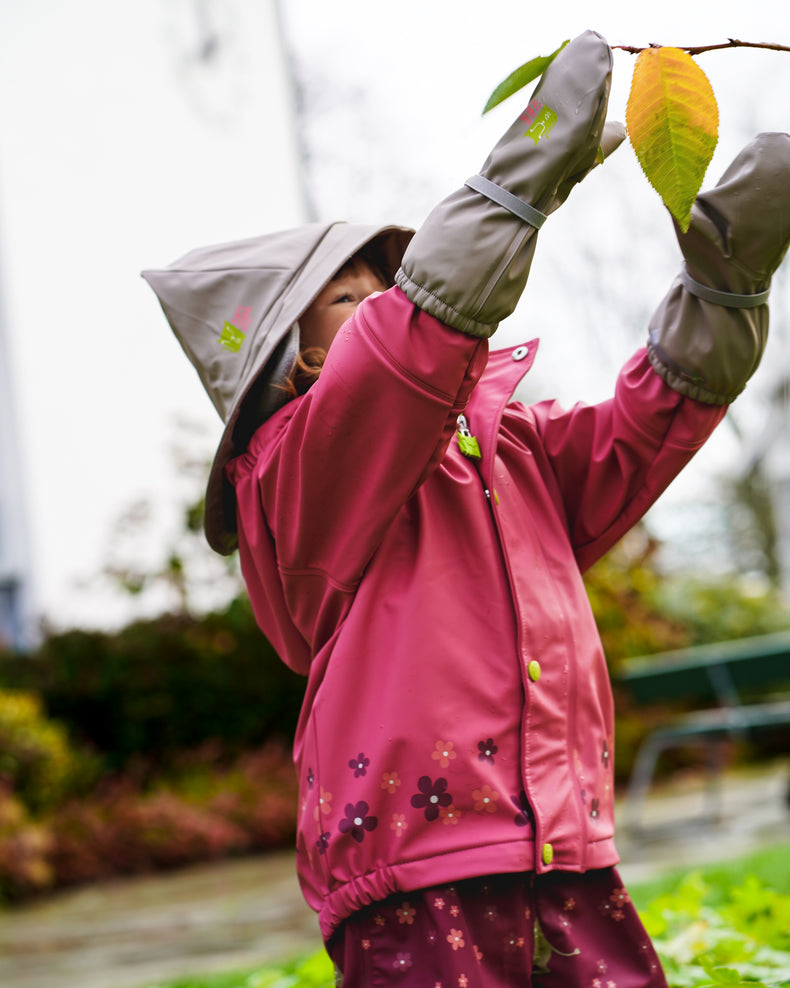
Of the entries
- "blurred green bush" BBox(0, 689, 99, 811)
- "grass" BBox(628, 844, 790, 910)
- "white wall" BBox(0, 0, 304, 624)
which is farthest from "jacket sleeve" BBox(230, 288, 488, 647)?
"white wall" BBox(0, 0, 304, 624)

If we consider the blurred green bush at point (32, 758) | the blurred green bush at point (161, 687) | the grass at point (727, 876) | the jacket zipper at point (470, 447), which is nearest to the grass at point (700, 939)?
the grass at point (727, 876)

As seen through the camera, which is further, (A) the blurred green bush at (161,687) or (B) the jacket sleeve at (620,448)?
(A) the blurred green bush at (161,687)

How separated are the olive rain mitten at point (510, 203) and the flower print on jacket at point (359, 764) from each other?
23.9 inches

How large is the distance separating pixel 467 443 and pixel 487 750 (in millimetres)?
463

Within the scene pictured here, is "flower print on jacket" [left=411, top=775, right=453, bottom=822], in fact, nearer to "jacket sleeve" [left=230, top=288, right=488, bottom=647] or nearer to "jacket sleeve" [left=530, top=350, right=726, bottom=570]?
"jacket sleeve" [left=230, top=288, right=488, bottom=647]

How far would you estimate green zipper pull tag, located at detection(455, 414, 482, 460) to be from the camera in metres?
1.69

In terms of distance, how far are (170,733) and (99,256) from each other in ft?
15.0

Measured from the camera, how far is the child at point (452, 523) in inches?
55.1

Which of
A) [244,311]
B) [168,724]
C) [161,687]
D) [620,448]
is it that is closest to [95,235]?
[161,687]

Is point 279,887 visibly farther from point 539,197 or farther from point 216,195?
point 216,195

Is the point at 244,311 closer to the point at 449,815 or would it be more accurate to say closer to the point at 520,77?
the point at 520,77

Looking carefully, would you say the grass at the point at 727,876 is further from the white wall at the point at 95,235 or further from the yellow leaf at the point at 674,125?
the white wall at the point at 95,235

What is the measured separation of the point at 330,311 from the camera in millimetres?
1720

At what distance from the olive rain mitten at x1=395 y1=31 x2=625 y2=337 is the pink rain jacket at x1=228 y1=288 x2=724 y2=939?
0.04 m
